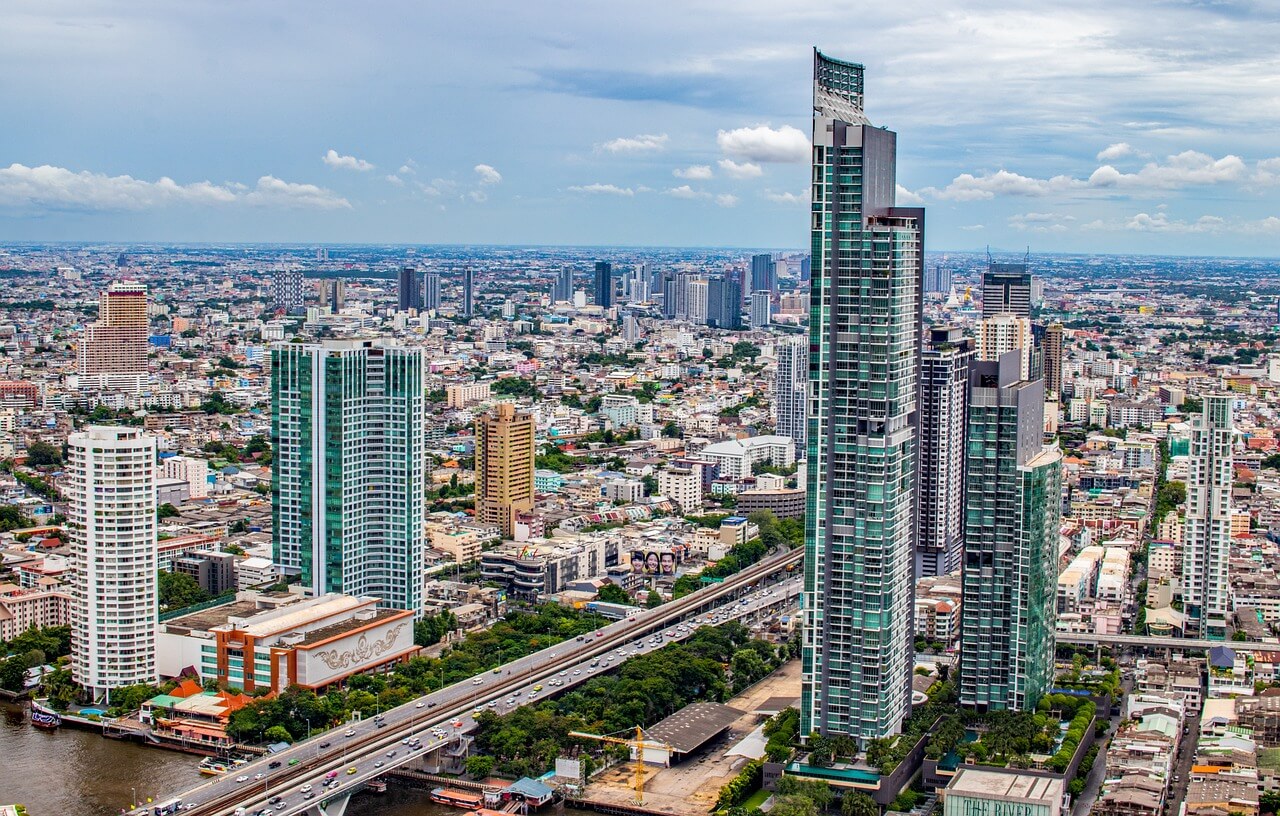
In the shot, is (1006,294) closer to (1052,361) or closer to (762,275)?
(1052,361)

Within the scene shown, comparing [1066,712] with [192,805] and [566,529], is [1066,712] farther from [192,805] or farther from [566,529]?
[566,529]

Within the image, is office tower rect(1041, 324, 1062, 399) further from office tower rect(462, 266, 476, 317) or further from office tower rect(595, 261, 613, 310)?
office tower rect(595, 261, 613, 310)

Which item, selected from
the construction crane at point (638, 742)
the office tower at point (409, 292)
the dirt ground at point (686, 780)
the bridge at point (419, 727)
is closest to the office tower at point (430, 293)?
the office tower at point (409, 292)

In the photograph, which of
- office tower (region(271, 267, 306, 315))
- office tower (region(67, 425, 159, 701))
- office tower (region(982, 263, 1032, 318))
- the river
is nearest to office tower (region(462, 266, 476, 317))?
office tower (region(271, 267, 306, 315))

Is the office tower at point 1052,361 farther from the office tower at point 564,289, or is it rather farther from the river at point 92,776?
the office tower at point 564,289

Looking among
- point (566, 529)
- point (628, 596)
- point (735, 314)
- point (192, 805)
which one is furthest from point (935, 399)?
point (735, 314)

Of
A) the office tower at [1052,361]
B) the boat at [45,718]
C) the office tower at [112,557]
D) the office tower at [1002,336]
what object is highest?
the office tower at [1002,336]
